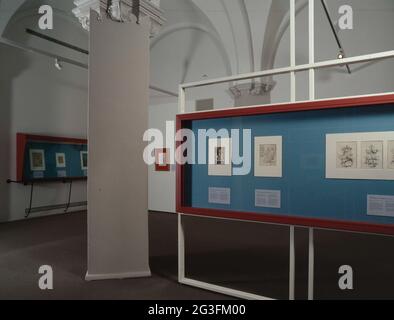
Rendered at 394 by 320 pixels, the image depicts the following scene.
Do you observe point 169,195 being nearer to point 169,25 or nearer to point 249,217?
point 169,25

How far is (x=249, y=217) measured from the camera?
3.64 meters

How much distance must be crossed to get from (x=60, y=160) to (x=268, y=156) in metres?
9.31

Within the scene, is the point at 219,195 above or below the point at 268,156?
below

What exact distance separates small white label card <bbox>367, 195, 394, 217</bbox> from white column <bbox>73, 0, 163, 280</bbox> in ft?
9.63

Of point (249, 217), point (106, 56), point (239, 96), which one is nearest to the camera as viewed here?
point (249, 217)

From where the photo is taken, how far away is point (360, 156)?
301cm

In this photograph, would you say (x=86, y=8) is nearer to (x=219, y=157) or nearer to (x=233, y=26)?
(x=219, y=157)

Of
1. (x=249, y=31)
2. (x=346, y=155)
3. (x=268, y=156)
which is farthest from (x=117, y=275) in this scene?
(x=249, y=31)

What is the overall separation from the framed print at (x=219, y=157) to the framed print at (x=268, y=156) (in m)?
0.36

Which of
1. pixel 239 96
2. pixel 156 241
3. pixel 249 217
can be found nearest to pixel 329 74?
pixel 239 96

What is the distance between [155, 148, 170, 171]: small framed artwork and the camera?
11383 mm

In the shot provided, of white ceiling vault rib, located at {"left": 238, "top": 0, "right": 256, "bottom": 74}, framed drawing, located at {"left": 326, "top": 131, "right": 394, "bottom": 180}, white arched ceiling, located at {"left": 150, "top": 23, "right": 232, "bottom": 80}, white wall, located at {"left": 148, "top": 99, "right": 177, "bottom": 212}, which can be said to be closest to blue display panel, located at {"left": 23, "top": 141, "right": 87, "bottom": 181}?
white wall, located at {"left": 148, "top": 99, "right": 177, "bottom": 212}

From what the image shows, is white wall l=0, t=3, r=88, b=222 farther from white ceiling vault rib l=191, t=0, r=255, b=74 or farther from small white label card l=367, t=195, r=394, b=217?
small white label card l=367, t=195, r=394, b=217

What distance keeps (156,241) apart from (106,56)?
4.13 m
